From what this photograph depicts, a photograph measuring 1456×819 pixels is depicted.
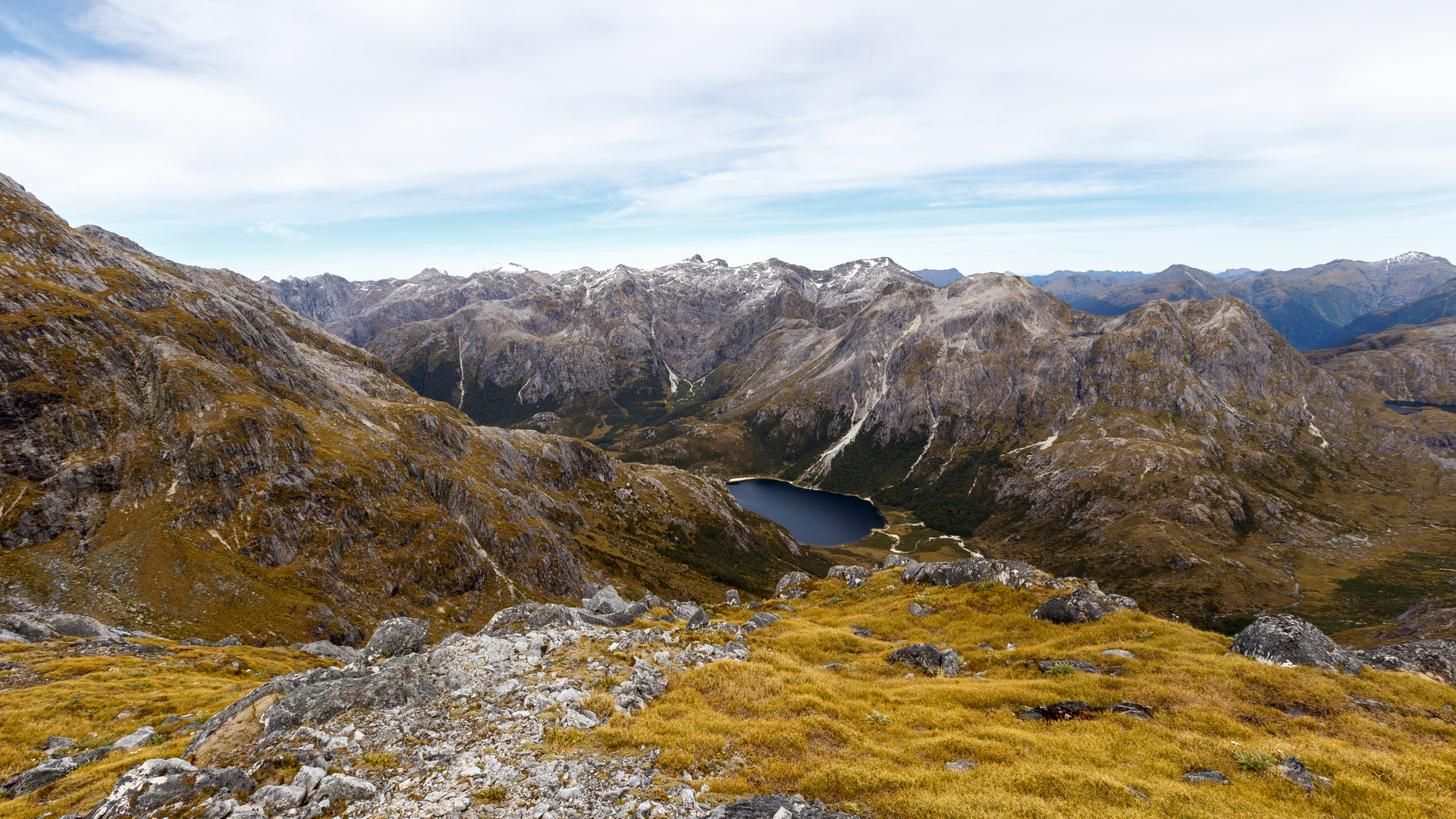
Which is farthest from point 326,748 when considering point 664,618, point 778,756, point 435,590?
point 435,590

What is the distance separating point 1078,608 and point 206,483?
132 m

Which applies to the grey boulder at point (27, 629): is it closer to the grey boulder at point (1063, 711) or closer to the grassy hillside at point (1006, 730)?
the grassy hillside at point (1006, 730)

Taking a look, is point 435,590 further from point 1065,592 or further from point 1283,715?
point 1283,715

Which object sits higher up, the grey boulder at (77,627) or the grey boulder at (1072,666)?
the grey boulder at (1072,666)

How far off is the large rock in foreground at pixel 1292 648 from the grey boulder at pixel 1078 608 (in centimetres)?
608

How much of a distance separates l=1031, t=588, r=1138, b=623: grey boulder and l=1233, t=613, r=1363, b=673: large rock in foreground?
6.08 metres

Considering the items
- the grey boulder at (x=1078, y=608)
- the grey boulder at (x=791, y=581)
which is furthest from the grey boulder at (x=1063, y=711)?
the grey boulder at (x=791, y=581)

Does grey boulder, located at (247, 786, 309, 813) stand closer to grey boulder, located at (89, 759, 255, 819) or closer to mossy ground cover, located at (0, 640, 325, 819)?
grey boulder, located at (89, 759, 255, 819)

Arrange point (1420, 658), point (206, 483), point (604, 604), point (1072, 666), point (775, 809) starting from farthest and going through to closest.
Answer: point (206, 483)
point (604, 604)
point (1072, 666)
point (1420, 658)
point (775, 809)

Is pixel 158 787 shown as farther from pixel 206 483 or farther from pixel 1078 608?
pixel 206 483

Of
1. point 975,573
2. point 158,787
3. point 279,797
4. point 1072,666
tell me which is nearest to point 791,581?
point 975,573

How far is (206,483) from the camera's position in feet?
309

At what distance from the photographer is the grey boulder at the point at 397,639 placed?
3067 centimetres

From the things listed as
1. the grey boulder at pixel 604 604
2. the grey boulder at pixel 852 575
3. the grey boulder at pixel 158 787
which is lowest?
the grey boulder at pixel 852 575
